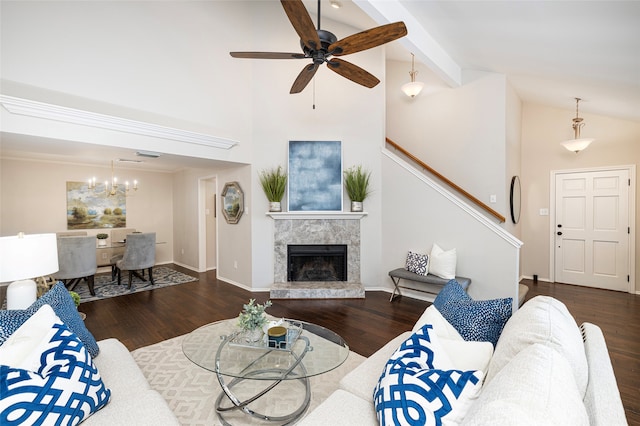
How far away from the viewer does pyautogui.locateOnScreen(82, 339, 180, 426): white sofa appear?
4.19ft

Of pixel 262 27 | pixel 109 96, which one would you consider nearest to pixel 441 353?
pixel 109 96

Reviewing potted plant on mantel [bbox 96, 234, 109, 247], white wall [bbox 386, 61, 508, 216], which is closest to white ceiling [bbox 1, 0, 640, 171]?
white wall [bbox 386, 61, 508, 216]

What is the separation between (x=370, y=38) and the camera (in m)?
2.13

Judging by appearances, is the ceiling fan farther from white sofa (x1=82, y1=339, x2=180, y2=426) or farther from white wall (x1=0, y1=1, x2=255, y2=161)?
white sofa (x1=82, y1=339, x2=180, y2=426)

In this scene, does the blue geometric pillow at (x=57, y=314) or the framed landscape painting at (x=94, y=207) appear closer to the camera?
the blue geometric pillow at (x=57, y=314)

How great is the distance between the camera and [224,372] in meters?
1.75

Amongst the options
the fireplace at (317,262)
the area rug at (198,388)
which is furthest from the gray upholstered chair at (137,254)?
the area rug at (198,388)

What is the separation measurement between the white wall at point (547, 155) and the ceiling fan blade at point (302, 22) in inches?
196

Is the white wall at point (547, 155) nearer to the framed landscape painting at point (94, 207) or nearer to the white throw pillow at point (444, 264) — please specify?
the white throw pillow at point (444, 264)

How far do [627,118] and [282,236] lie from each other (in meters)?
5.53

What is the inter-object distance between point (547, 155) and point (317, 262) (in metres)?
4.61

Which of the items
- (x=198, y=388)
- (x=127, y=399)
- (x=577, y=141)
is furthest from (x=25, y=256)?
(x=577, y=141)

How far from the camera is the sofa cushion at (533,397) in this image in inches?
28.8

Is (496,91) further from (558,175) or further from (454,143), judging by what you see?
(558,175)
